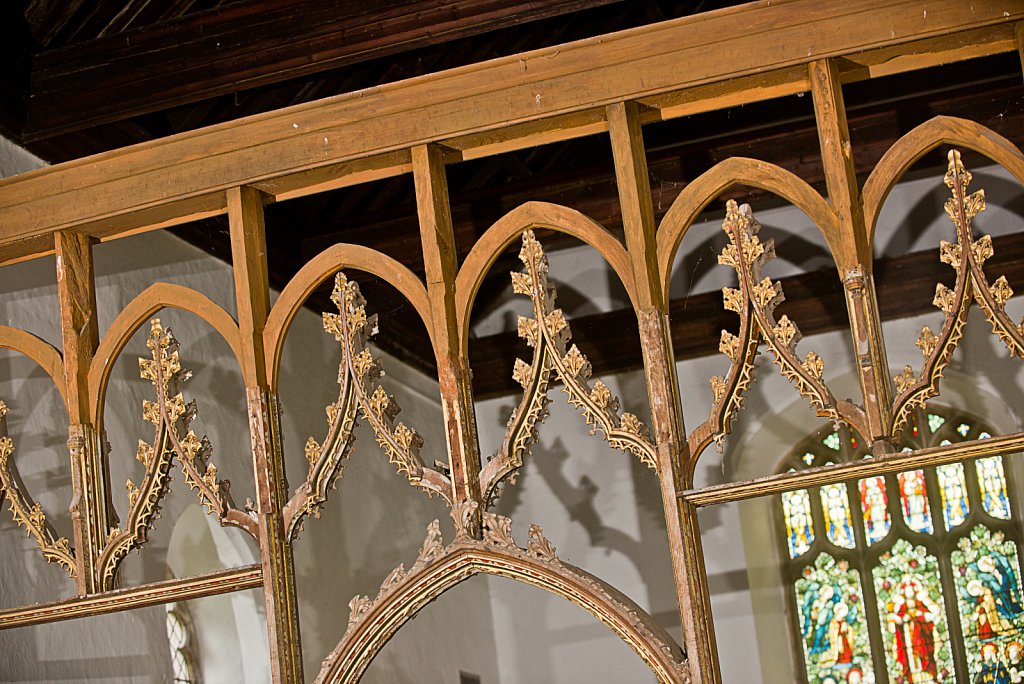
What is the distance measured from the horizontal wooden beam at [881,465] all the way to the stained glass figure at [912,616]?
217 inches

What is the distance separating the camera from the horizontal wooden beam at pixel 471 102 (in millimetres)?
2951

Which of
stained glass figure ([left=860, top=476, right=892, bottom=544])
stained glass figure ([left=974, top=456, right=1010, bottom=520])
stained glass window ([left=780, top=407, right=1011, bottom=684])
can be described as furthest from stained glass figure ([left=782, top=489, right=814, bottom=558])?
stained glass figure ([left=974, top=456, right=1010, bottom=520])

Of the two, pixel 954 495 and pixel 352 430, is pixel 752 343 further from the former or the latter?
pixel 954 495

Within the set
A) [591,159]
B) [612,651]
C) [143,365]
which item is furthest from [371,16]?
[612,651]

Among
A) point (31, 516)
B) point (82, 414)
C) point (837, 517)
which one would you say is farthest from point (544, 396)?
point (837, 517)

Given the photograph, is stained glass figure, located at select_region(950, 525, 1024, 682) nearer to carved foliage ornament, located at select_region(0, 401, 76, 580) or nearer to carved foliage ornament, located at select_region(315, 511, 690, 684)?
carved foliage ornament, located at select_region(315, 511, 690, 684)

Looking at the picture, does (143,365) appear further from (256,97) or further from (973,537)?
(973,537)

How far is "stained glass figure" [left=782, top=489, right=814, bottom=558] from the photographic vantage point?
8156 millimetres

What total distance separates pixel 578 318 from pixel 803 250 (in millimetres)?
1441

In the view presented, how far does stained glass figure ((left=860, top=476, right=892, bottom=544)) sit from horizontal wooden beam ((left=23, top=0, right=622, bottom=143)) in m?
4.74

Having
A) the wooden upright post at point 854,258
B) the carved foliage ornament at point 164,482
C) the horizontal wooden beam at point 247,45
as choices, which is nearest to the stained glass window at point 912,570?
the horizontal wooden beam at point 247,45

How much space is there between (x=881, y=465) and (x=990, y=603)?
5.64 metres

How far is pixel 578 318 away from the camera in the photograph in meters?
8.30

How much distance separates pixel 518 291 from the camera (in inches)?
119
